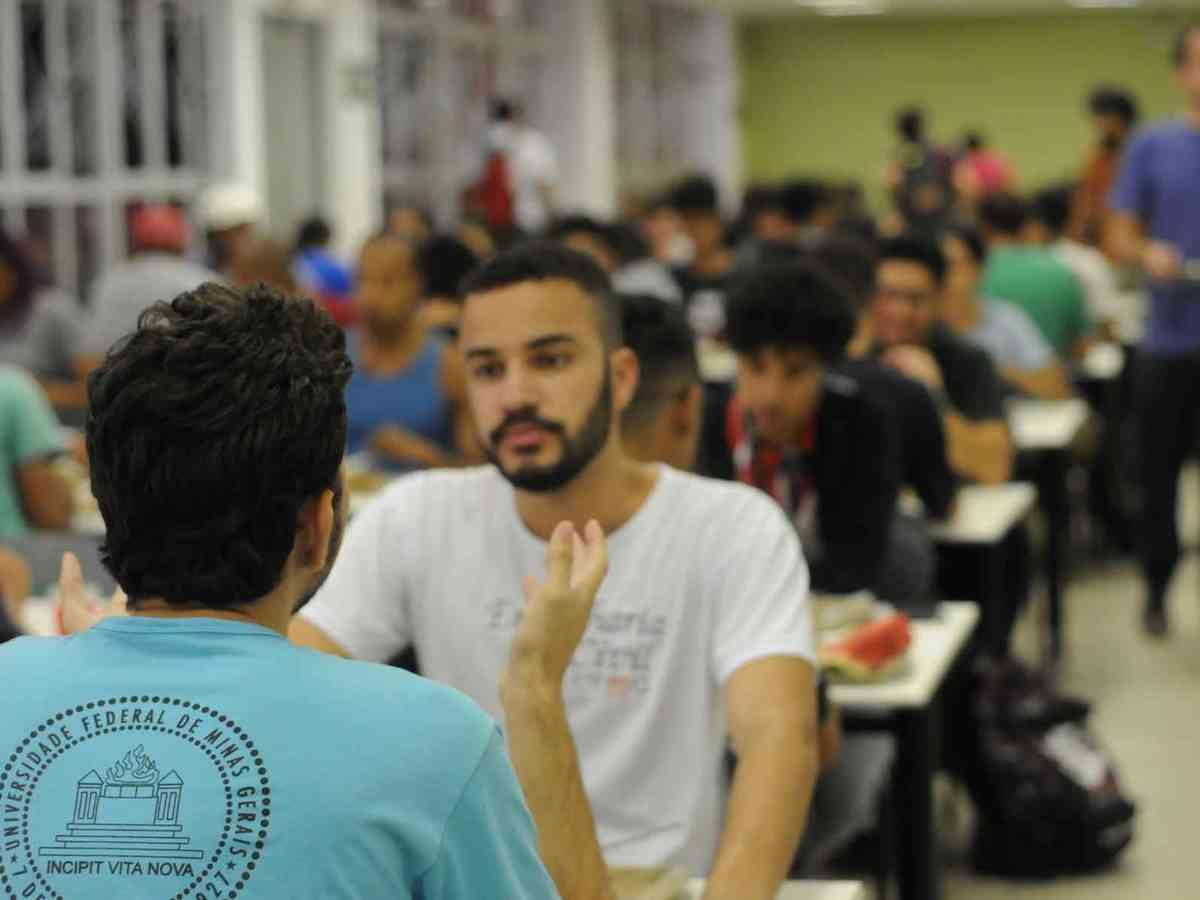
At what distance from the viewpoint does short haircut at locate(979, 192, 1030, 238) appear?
8516mm

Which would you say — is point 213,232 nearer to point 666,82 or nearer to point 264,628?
point 264,628

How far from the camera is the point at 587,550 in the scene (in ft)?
6.49

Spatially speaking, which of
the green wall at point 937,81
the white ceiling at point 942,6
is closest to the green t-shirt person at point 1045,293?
the white ceiling at point 942,6

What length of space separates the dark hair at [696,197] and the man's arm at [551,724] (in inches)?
293

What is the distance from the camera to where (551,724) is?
1898 millimetres

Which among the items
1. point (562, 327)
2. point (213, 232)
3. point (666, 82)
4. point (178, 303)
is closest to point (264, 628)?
point (178, 303)

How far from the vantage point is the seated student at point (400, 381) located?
5.39 metres

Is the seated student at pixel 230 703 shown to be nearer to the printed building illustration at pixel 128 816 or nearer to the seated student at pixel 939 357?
the printed building illustration at pixel 128 816

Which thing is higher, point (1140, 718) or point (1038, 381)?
point (1038, 381)

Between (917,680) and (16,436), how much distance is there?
7.06 ft

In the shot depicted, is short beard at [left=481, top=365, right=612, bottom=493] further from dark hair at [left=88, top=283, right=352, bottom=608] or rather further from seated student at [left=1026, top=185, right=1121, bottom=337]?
seated student at [left=1026, top=185, right=1121, bottom=337]

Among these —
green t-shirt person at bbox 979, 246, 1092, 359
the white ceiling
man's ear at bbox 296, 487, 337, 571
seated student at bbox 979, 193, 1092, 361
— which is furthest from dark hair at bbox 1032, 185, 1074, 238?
the white ceiling

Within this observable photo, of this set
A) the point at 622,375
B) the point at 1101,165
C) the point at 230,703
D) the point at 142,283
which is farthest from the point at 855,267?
the point at 1101,165

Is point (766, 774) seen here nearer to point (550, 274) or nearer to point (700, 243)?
point (550, 274)
